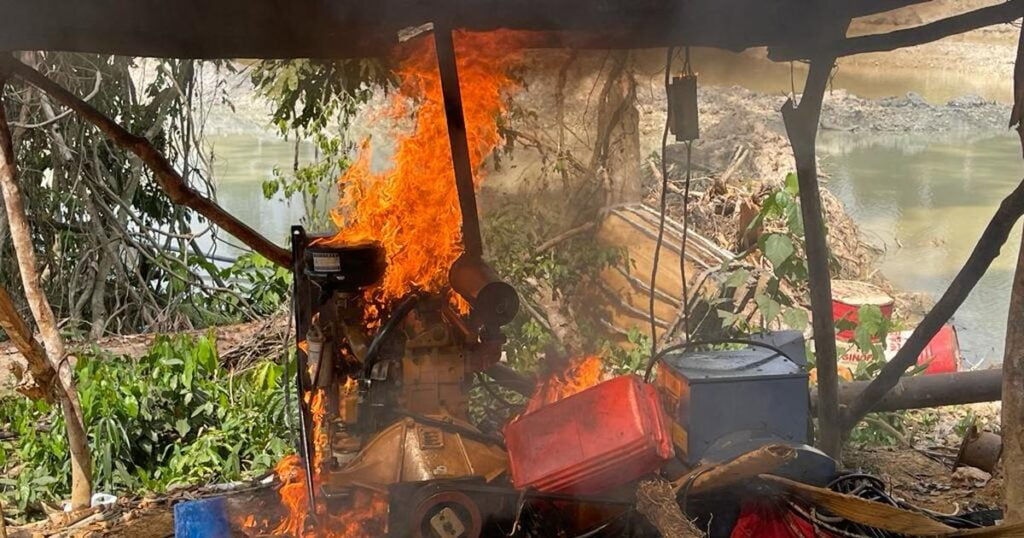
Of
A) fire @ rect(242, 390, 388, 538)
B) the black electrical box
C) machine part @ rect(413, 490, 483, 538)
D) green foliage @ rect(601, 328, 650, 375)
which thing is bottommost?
green foliage @ rect(601, 328, 650, 375)

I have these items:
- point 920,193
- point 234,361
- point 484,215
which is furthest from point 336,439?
point 920,193

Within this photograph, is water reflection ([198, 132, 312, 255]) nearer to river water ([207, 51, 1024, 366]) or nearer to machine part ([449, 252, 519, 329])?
river water ([207, 51, 1024, 366])

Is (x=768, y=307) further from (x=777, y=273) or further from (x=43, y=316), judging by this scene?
(x=43, y=316)

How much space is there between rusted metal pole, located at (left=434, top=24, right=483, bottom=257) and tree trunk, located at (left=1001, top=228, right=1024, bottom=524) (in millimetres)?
1727

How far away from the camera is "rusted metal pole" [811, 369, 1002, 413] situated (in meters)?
5.15

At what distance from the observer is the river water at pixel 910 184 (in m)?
12.2

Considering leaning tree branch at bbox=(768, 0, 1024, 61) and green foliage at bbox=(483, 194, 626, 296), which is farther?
green foliage at bbox=(483, 194, 626, 296)

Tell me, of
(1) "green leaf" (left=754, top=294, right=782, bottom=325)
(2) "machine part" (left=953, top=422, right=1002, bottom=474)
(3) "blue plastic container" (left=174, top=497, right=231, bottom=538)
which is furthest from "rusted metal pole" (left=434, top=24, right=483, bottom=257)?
(2) "machine part" (left=953, top=422, right=1002, bottom=474)

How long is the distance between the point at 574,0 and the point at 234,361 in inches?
230

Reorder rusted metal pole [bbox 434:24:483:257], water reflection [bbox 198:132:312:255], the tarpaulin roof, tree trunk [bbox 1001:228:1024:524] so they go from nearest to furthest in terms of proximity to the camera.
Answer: the tarpaulin roof → tree trunk [bbox 1001:228:1024:524] → rusted metal pole [bbox 434:24:483:257] → water reflection [bbox 198:132:312:255]

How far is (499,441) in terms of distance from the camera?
3672 mm

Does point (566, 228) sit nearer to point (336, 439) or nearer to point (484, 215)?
point (484, 215)

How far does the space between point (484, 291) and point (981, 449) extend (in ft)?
11.3

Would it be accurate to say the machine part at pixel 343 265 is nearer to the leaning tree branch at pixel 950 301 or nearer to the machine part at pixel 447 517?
the machine part at pixel 447 517
